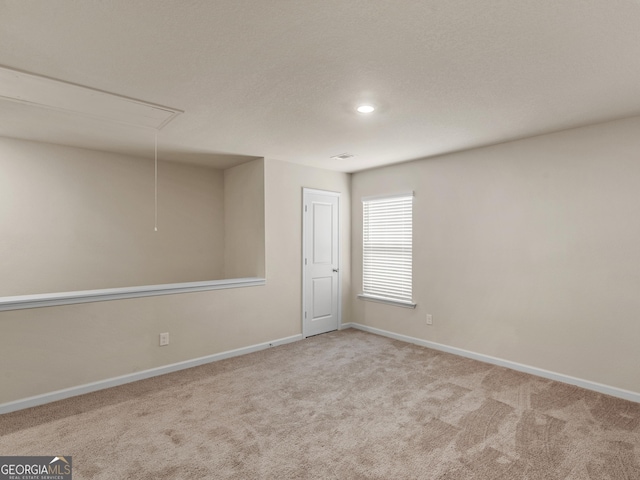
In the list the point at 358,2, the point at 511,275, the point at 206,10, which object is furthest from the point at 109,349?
the point at 511,275

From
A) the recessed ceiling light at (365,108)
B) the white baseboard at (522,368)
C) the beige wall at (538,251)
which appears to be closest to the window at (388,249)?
the beige wall at (538,251)

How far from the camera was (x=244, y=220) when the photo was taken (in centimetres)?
488

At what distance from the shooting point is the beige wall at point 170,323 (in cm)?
290

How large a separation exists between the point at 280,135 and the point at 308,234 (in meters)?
1.73

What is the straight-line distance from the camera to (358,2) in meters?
1.54

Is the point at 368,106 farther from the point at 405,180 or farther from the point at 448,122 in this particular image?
the point at 405,180

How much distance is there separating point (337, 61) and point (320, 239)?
10.4 ft

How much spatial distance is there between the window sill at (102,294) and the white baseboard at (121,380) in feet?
2.50

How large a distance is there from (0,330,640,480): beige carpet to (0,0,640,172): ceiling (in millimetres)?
2427

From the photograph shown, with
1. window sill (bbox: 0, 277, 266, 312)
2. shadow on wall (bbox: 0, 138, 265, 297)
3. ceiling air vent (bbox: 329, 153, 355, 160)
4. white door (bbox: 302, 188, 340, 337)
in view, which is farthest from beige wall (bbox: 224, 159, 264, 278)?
ceiling air vent (bbox: 329, 153, 355, 160)

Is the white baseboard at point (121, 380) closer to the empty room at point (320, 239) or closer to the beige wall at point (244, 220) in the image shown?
the empty room at point (320, 239)

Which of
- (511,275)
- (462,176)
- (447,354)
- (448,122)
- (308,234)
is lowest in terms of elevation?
(447,354)

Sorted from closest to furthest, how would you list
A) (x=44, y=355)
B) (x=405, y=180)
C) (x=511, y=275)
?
(x=44, y=355), (x=511, y=275), (x=405, y=180)

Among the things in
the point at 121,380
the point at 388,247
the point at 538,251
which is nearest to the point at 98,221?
the point at 121,380
